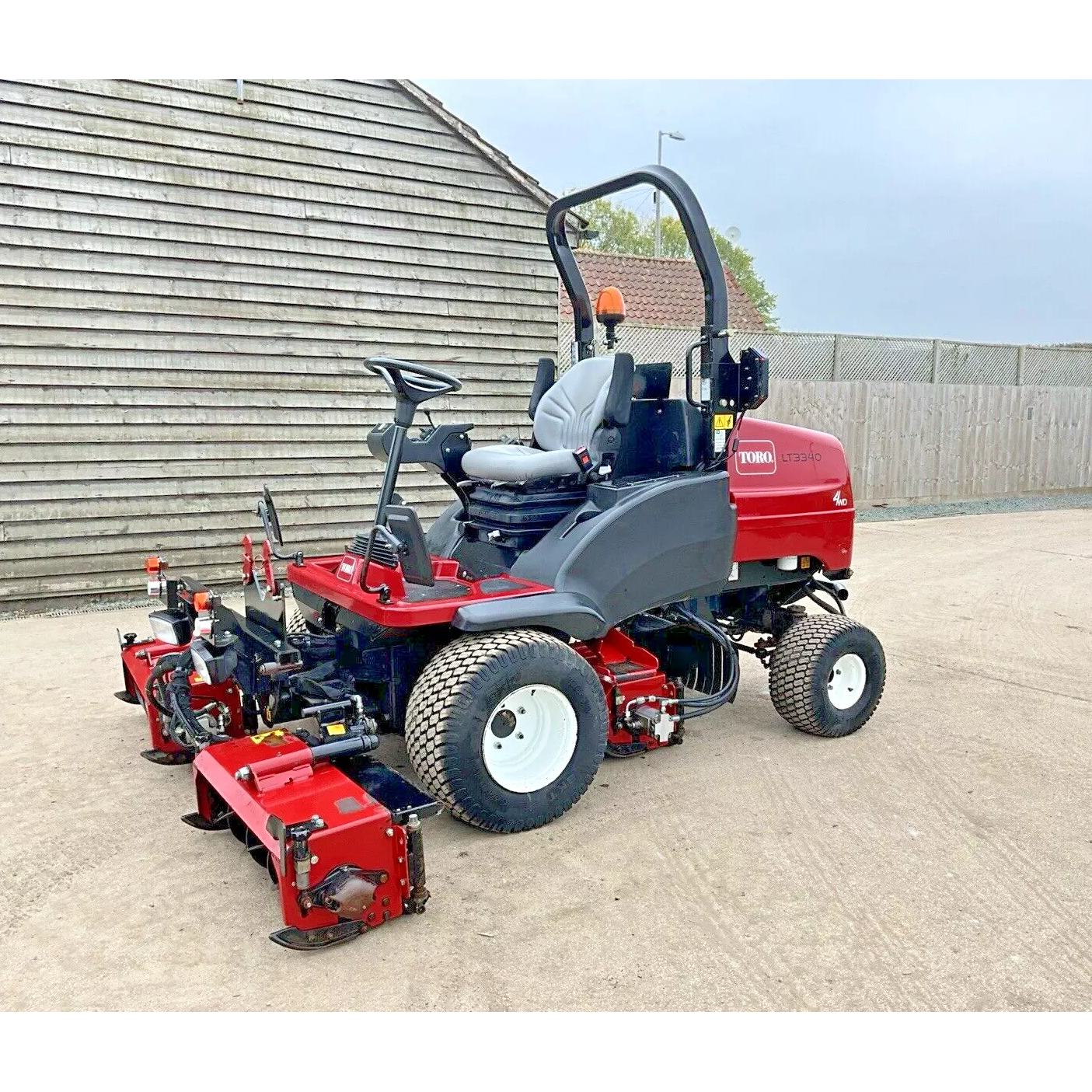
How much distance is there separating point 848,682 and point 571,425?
173 cm

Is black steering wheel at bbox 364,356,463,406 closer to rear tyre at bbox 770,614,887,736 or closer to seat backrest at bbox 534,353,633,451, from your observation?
seat backrest at bbox 534,353,633,451

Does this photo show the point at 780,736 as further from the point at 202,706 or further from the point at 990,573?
the point at 990,573

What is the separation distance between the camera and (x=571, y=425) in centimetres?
435

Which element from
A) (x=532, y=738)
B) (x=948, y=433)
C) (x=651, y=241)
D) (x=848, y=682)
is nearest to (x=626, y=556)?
(x=532, y=738)

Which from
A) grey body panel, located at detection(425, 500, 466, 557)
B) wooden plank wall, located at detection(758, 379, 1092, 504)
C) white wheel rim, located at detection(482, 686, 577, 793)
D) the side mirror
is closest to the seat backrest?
grey body panel, located at detection(425, 500, 466, 557)

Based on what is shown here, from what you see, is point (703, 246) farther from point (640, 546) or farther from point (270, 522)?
point (270, 522)

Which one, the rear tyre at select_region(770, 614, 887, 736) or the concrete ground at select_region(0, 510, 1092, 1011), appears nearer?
the concrete ground at select_region(0, 510, 1092, 1011)

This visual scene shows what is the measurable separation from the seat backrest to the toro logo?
2.15 ft

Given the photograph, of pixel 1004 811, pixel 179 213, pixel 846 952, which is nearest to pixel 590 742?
pixel 846 952

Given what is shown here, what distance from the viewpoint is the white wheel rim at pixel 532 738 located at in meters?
3.40

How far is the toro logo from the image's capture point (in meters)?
4.34

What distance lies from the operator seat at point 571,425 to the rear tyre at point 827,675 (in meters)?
1.26

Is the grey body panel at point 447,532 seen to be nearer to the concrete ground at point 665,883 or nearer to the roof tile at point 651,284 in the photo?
the concrete ground at point 665,883

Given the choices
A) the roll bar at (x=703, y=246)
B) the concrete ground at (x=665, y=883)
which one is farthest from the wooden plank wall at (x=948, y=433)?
the roll bar at (x=703, y=246)
